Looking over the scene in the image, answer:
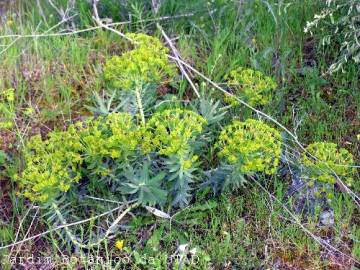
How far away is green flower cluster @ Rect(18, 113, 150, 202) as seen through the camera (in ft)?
8.73

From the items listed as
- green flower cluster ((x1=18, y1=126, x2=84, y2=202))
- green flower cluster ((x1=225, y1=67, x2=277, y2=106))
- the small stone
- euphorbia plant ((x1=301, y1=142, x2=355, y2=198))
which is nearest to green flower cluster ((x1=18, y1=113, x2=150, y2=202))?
green flower cluster ((x1=18, y1=126, x2=84, y2=202))

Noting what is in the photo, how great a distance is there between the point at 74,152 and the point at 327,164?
1.22 meters

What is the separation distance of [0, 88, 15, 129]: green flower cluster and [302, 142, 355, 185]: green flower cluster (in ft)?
5.11

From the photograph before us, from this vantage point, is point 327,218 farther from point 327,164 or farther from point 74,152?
point 74,152

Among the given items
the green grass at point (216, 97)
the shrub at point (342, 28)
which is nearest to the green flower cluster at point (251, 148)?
the green grass at point (216, 97)

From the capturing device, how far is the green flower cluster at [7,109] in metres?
3.09

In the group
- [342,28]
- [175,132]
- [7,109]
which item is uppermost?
[342,28]

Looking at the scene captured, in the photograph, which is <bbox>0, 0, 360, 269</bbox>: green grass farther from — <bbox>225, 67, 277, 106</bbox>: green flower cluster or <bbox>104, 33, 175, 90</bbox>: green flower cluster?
<bbox>104, 33, 175, 90</bbox>: green flower cluster

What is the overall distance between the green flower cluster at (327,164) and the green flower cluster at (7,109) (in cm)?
156

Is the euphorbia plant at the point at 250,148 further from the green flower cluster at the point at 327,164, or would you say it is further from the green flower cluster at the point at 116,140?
the green flower cluster at the point at 116,140

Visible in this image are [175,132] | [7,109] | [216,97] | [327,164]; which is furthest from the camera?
[216,97]

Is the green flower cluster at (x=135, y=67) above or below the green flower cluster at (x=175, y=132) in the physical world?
above

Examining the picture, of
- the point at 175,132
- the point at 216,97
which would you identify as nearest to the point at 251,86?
the point at 216,97

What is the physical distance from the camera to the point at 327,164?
2768mm
